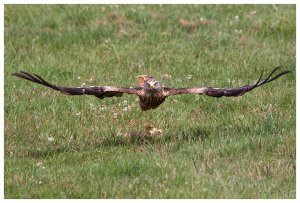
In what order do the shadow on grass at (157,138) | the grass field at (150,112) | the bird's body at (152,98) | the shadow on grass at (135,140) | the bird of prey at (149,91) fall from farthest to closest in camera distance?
the shadow on grass at (157,138) < the shadow on grass at (135,140) < the bird's body at (152,98) < the bird of prey at (149,91) < the grass field at (150,112)

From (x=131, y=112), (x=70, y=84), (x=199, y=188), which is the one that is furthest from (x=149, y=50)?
(x=199, y=188)

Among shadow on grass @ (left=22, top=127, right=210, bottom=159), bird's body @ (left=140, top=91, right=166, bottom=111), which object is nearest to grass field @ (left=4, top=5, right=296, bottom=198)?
shadow on grass @ (left=22, top=127, right=210, bottom=159)

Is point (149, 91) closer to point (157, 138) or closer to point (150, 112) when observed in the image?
point (157, 138)

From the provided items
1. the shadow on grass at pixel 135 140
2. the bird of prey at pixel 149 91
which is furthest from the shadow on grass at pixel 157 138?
the bird of prey at pixel 149 91

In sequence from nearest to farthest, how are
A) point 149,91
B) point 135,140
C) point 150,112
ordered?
point 149,91 → point 135,140 → point 150,112

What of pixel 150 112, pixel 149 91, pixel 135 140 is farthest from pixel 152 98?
pixel 150 112

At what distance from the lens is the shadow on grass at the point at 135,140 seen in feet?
36.0

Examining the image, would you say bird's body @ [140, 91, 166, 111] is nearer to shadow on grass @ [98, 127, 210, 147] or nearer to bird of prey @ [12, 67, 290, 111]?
bird of prey @ [12, 67, 290, 111]

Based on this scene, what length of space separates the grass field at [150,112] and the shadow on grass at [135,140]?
0.02 m

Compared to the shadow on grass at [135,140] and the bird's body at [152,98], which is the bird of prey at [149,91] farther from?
the shadow on grass at [135,140]

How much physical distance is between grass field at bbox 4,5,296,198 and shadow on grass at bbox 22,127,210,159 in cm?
2

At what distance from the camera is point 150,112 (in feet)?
40.6

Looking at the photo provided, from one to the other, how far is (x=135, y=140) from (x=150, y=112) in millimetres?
1148

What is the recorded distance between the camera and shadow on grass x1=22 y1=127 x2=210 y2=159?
11.0m
